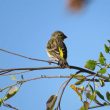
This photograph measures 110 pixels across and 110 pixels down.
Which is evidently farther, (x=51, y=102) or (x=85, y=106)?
(x=51, y=102)

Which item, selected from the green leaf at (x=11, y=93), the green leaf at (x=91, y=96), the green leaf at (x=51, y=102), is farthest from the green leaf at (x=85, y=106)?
the green leaf at (x=11, y=93)

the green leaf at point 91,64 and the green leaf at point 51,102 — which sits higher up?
the green leaf at point 91,64

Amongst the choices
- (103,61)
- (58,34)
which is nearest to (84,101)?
(103,61)

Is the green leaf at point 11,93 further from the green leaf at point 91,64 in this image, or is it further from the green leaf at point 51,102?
the green leaf at point 91,64

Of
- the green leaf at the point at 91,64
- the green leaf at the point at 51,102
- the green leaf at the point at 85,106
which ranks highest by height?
the green leaf at the point at 91,64

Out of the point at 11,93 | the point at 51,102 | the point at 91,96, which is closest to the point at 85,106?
the point at 91,96

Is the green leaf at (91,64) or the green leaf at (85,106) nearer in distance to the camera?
the green leaf at (85,106)

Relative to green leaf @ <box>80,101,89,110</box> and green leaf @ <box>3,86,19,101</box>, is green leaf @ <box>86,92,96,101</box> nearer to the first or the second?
green leaf @ <box>80,101,89,110</box>

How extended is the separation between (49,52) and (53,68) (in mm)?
4187

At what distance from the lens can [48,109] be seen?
2.53 m

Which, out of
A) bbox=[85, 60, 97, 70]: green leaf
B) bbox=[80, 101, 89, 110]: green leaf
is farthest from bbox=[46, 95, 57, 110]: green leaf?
bbox=[85, 60, 97, 70]: green leaf

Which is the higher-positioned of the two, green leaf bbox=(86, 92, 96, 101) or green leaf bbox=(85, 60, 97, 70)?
green leaf bbox=(85, 60, 97, 70)

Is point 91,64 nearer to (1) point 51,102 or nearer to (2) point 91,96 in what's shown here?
(2) point 91,96

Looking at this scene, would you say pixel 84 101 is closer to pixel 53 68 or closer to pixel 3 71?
pixel 53 68
